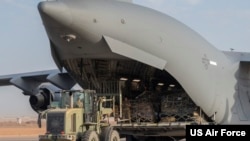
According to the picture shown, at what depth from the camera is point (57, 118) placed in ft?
37.7

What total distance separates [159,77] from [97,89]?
2.01 m

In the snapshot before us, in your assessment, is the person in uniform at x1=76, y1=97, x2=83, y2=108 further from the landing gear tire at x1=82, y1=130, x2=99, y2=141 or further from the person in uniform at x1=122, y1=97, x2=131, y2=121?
the person in uniform at x1=122, y1=97, x2=131, y2=121

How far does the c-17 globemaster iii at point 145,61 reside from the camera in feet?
38.9

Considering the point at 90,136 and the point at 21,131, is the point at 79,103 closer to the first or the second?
the point at 90,136

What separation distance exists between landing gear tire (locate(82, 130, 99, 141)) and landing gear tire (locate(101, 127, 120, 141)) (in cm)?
30

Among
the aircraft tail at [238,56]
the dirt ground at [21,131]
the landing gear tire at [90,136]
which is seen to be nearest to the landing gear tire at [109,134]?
the landing gear tire at [90,136]

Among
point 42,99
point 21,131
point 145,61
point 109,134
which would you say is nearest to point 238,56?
point 145,61

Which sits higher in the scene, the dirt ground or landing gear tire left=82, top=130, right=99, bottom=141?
landing gear tire left=82, top=130, right=99, bottom=141

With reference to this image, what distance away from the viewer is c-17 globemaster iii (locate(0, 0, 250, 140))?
11844mm

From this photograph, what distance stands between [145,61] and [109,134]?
2300 mm

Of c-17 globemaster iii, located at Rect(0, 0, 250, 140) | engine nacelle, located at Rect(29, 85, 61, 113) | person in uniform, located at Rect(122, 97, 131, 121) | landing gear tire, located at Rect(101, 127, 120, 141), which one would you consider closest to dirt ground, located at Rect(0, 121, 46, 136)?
engine nacelle, located at Rect(29, 85, 61, 113)

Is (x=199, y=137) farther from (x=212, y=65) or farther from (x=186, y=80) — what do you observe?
(x=212, y=65)

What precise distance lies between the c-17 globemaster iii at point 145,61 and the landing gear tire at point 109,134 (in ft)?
3.43

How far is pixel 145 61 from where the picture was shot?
1257 cm
